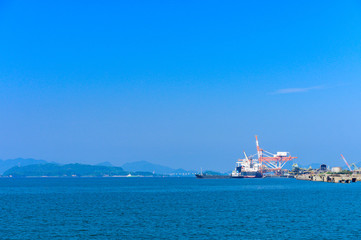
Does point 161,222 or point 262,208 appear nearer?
point 161,222

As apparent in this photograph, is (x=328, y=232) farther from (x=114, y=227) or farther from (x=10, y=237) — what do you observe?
(x=10, y=237)

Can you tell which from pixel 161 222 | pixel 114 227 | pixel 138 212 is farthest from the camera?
pixel 138 212

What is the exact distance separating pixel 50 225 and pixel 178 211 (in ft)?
77.4

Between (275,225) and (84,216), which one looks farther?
(84,216)

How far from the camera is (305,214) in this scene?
6744cm

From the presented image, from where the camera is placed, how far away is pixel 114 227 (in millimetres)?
54781

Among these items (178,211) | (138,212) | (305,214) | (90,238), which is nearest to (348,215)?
(305,214)

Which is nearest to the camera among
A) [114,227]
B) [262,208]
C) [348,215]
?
[114,227]

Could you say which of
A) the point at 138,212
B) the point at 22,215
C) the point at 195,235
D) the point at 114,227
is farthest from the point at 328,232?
the point at 22,215

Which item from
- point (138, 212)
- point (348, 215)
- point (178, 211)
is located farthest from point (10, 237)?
point (348, 215)

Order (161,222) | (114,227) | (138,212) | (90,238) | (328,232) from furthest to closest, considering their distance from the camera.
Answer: (138,212) < (161,222) < (114,227) < (328,232) < (90,238)

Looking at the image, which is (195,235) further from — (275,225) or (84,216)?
(84,216)

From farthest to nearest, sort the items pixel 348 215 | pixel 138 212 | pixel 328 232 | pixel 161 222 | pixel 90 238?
pixel 138 212
pixel 348 215
pixel 161 222
pixel 328 232
pixel 90 238

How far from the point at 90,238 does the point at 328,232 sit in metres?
27.4
